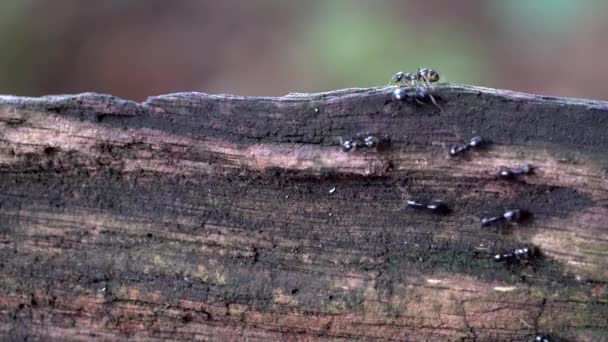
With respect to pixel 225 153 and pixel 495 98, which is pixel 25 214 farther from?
pixel 495 98

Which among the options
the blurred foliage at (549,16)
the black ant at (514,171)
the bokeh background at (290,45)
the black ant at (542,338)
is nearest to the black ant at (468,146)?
the black ant at (514,171)

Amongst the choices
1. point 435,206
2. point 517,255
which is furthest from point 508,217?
point 435,206

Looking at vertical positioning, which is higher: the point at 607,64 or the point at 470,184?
the point at 607,64

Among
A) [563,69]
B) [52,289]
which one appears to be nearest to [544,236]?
[52,289]

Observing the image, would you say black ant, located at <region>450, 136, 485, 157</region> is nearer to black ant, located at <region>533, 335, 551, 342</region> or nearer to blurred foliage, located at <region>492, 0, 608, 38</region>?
black ant, located at <region>533, 335, 551, 342</region>

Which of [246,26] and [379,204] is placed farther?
[246,26]

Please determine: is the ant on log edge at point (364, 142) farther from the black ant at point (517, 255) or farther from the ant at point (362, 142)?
the black ant at point (517, 255)
